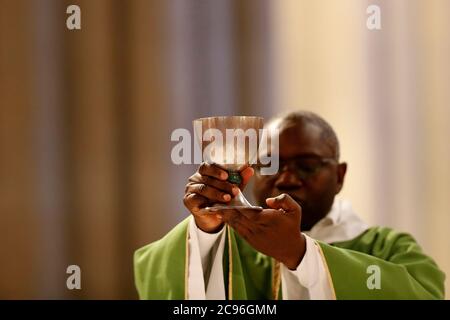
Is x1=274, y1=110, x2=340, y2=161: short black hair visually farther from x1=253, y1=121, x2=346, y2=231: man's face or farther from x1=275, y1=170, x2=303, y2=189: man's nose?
x1=275, y1=170, x2=303, y2=189: man's nose

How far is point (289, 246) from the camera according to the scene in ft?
6.07

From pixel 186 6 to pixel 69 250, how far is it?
0.92 m

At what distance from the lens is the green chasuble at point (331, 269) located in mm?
2020

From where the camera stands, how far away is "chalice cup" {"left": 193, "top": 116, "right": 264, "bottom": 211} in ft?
5.43

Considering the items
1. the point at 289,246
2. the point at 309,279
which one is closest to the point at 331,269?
A: the point at 309,279

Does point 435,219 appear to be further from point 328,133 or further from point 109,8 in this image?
point 109,8

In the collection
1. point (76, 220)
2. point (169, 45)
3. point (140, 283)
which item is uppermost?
point (169, 45)

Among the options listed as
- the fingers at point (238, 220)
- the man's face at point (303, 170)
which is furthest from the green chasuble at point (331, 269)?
the fingers at point (238, 220)

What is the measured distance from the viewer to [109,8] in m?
2.39

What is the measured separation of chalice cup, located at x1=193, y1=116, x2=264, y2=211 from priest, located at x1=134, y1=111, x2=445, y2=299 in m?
0.02

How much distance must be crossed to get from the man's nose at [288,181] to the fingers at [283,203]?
453mm

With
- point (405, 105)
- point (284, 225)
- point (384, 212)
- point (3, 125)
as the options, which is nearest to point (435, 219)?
point (384, 212)

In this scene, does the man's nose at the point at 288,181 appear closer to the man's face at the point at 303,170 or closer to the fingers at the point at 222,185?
the man's face at the point at 303,170

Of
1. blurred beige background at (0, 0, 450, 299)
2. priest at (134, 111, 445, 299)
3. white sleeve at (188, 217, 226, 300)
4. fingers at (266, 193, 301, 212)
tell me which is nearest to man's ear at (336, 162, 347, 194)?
priest at (134, 111, 445, 299)
